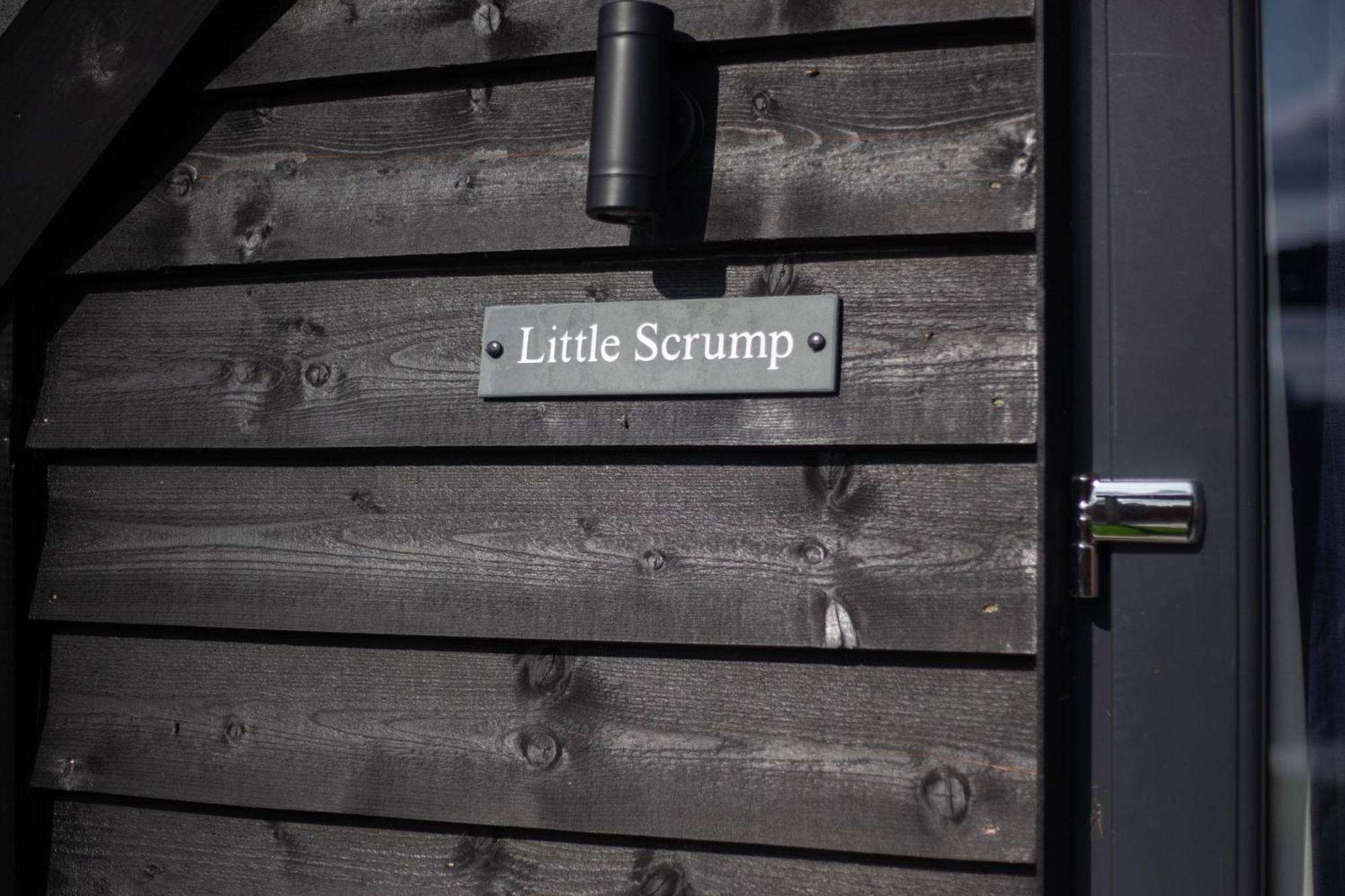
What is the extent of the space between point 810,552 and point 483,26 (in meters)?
0.81

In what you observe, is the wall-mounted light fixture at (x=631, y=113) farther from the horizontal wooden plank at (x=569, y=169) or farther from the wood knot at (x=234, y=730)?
the wood knot at (x=234, y=730)

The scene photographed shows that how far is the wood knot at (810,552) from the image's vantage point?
1285 mm

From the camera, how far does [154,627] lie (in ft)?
5.09

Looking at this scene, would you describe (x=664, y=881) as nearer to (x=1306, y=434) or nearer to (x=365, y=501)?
(x=365, y=501)

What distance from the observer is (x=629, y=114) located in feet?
4.23

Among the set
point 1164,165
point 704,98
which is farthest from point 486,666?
point 1164,165

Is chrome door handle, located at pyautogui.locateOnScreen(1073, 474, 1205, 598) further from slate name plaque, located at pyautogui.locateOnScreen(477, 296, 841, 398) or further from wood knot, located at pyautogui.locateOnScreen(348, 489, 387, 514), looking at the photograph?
wood knot, located at pyautogui.locateOnScreen(348, 489, 387, 514)

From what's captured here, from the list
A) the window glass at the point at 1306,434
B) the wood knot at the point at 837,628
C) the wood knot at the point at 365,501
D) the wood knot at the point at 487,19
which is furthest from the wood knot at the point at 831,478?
the wood knot at the point at 487,19

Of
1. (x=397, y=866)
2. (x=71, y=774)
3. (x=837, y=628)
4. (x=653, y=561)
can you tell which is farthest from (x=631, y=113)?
(x=71, y=774)

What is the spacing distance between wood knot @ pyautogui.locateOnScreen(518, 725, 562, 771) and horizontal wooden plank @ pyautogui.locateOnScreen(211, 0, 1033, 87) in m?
0.86

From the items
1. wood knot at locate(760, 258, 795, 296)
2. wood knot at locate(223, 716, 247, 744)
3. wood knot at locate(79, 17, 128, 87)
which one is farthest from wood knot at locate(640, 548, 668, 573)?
wood knot at locate(79, 17, 128, 87)

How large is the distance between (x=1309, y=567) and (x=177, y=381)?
4.75ft

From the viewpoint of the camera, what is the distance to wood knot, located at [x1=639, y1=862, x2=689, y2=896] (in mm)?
1312

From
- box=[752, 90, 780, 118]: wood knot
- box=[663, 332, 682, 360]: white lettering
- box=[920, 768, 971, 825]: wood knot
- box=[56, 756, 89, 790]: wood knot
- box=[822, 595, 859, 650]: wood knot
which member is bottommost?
box=[56, 756, 89, 790]: wood knot
